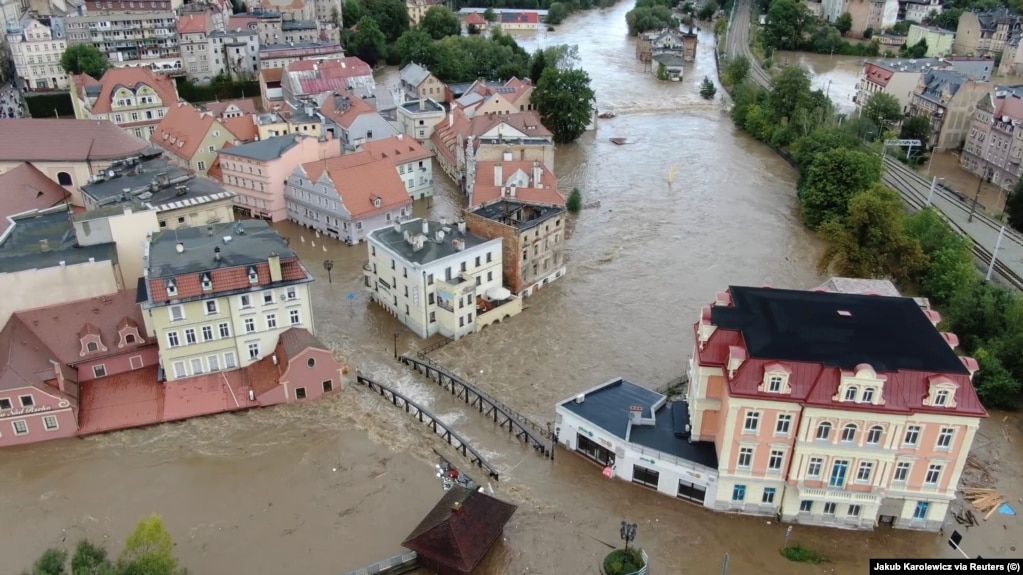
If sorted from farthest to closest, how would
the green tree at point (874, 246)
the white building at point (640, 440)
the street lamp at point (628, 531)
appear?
the green tree at point (874, 246) < the white building at point (640, 440) < the street lamp at point (628, 531)

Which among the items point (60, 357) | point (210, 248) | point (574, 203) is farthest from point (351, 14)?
point (60, 357)

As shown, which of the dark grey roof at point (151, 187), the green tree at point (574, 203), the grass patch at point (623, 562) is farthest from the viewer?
the green tree at point (574, 203)

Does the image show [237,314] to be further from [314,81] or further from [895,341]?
[314,81]

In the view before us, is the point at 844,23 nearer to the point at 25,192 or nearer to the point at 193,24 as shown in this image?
the point at 193,24

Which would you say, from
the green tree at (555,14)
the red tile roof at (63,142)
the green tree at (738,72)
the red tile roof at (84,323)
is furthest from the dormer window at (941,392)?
the green tree at (555,14)

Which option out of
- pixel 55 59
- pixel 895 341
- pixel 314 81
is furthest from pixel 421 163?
pixel 55 59

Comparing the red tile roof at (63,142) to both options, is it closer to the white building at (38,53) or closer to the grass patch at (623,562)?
the white building at (38,53)
